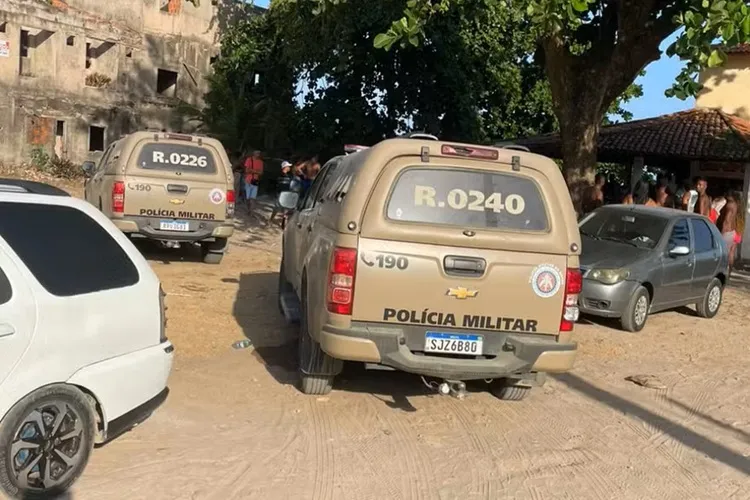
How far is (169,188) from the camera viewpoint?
440 inches

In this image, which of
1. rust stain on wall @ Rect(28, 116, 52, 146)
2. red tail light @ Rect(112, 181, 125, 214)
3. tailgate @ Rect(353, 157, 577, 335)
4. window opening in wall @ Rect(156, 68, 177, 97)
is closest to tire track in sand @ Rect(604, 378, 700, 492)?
tailgate @ Rect(353, 157, 577, 335)

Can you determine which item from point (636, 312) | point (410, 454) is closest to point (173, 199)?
point (636, 312)

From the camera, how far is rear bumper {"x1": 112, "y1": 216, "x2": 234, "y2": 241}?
11.0 m

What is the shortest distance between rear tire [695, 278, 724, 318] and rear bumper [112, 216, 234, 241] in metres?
6.93

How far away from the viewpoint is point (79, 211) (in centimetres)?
425

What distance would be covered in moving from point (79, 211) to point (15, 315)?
0.79m

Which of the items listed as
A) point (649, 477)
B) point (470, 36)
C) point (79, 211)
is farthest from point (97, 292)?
point (470, 36)

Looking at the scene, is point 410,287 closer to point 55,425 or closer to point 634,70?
point 55,425

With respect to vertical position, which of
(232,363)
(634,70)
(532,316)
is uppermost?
(634,70)

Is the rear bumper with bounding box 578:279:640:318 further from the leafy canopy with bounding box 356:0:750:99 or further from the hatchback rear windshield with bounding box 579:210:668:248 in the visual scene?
the leafy canopy with bounding box 356:0:750:99

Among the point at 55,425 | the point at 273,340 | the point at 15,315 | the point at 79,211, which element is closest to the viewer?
the point at 15,315

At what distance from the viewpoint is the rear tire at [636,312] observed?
9.34 m

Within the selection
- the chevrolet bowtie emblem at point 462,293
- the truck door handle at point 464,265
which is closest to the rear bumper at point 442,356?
the chevrolet bowtie emblem at point 462,293

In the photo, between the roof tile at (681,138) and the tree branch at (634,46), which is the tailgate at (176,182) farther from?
the roof tile at (681,138)
